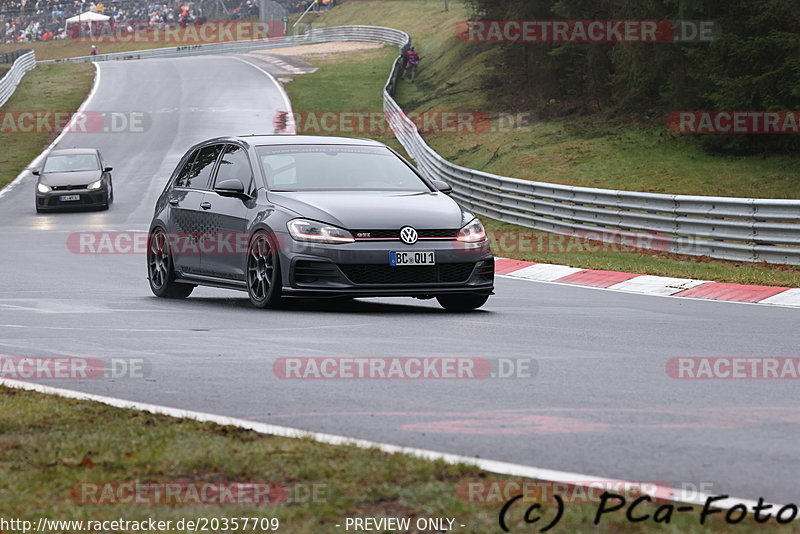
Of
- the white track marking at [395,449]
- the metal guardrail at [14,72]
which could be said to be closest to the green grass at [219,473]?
the white track marking at [395,449]

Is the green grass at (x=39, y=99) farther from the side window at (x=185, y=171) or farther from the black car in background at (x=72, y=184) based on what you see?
the side window at (x=185, y=171)

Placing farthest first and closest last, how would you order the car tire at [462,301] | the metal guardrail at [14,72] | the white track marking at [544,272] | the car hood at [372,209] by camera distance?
the metal guardrail at [14,72] → the white track marking at [544,272] → the car tire at [462,301] → the car hood at [372,209]

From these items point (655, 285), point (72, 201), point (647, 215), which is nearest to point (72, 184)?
point (72, 201)

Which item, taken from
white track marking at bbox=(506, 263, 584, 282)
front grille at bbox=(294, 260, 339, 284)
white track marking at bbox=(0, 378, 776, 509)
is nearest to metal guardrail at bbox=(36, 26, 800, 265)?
white track marking at bbox=(506, 263, 584, 282)

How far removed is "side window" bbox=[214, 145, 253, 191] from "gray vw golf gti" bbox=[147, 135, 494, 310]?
2 cm

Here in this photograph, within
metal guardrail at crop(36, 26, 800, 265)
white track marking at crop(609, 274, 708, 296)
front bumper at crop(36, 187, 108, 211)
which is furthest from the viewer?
front bumper at crop(36, 187, 108, 211)

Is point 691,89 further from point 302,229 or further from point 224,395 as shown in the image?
point 224,395

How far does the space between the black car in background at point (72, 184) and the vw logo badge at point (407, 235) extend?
21131mm

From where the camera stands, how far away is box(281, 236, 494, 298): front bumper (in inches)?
458

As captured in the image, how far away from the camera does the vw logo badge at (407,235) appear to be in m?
11.7

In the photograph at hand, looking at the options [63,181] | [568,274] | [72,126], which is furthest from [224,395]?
[72,126]

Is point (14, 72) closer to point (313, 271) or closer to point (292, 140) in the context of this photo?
point (292, 140)

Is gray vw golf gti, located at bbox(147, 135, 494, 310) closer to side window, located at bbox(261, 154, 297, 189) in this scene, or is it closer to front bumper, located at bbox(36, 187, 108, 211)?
side window, located at bbox(261, 154, 297, 189)

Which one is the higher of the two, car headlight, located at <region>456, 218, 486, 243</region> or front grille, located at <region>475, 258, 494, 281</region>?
car headlight, located at <region>456, 218, 486, 243</region>
